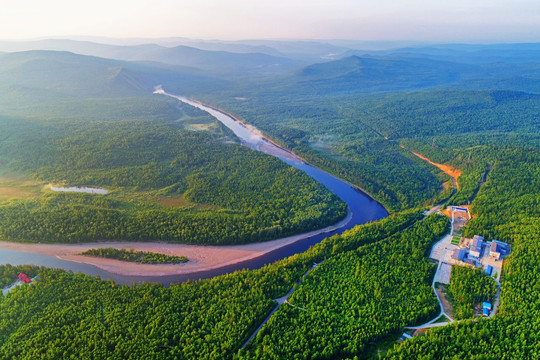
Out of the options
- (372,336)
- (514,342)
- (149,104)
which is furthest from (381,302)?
→ (149,104)

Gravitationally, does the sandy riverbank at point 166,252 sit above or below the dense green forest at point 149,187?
below

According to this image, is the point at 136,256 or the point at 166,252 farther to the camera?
the point at 166,252

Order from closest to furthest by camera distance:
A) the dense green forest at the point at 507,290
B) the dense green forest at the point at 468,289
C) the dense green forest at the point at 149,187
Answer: the dense green forest at the point at 507,290
the dense green forest at the point at 468,289
the dense green forest at the point at 149,187

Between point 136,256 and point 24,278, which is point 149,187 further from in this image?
point 24,278

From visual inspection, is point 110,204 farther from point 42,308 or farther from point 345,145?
point 345,145

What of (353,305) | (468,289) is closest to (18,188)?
(353,305)

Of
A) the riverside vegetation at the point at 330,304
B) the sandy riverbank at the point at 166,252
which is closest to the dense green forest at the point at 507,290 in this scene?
the riverside vegetation at the point at 330,304

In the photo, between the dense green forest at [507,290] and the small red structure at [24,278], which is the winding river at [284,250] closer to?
the small red structure at [24,278]
